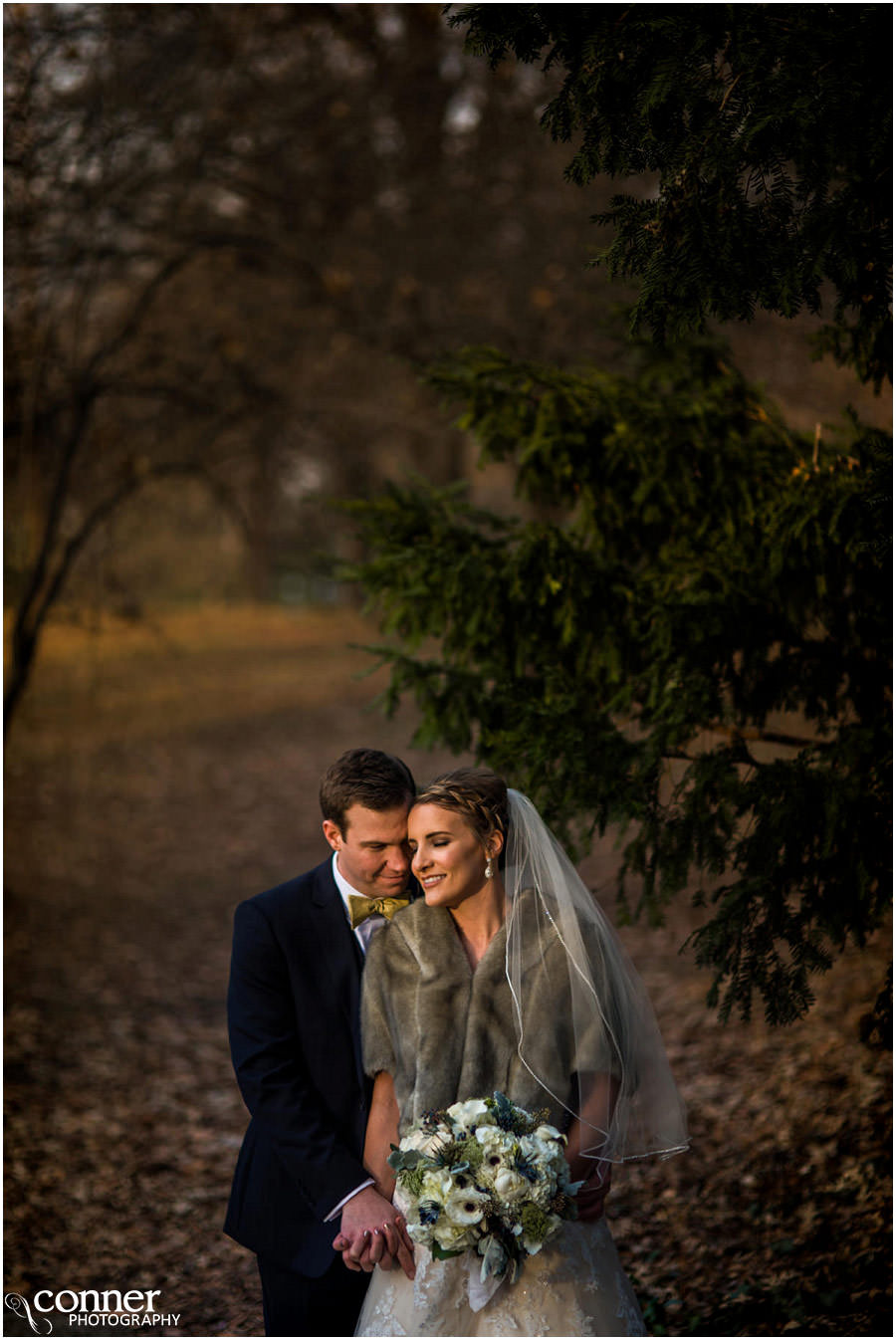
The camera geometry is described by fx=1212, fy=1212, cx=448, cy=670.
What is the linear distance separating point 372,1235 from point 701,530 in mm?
3528

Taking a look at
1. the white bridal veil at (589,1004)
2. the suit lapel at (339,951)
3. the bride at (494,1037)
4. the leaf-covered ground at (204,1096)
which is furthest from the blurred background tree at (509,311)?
the suit lapel at (339,951)

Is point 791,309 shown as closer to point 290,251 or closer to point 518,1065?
point 518,1065

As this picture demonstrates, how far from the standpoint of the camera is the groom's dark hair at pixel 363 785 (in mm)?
2998

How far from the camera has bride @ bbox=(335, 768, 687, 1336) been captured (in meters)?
2.87

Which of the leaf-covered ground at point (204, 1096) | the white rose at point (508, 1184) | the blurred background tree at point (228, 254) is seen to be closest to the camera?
the white rose at point (508, 1184)

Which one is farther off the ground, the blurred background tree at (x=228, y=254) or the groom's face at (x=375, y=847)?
the blurred background tree at (x=228, y=254)

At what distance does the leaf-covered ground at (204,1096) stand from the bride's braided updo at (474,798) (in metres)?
2.82

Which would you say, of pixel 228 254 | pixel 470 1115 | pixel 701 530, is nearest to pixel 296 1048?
pixel 470 1115

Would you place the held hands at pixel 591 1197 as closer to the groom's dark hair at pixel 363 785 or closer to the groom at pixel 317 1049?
the groom at pixel 317 1049

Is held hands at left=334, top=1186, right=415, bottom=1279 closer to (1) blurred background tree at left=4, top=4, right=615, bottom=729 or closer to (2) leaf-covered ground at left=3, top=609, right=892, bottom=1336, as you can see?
(2) leaf-covered ground at left=3, top=609, right=892, bottom=1336

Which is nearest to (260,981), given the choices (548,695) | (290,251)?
(548,695)

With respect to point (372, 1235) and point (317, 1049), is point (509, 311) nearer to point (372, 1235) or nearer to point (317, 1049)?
point (317, 1049)

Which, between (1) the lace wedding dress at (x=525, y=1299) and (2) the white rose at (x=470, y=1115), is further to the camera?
(1) the lace wedding dress at (x=525, y=1299)

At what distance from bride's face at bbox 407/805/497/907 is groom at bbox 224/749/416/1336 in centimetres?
16
